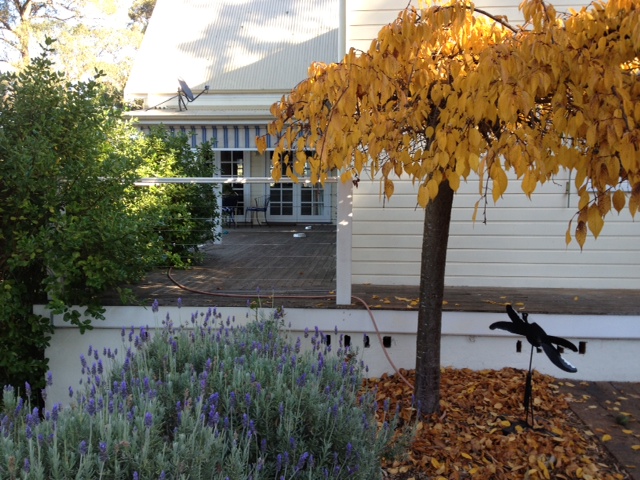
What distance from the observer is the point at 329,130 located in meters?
2.70

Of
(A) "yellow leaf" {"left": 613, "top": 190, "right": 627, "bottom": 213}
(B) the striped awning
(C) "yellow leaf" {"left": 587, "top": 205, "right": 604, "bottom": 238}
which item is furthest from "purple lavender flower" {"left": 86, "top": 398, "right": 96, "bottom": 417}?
(B) the striped awning

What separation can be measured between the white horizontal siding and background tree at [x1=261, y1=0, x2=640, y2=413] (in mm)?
2721

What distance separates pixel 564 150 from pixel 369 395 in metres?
1.38

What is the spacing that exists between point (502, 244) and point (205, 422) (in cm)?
452

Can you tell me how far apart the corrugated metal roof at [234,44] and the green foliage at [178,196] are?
632cm

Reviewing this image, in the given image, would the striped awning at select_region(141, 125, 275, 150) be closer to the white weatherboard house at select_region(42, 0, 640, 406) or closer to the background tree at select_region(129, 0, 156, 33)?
the white weatherboard house at select_region(42, 0, 640, 406)

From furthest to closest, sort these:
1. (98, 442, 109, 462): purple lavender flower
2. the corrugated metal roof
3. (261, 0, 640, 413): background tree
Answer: the corrugated metal roof → (261, 0, 640, 413): background tree → (98, 442, 109, 462): purple lavender flower

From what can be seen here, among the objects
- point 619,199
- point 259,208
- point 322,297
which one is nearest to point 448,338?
point 322,297

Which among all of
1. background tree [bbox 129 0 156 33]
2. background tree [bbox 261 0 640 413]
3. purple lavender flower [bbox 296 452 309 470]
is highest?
background tree [bbox 129 0 156 33]

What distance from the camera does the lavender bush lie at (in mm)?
1833

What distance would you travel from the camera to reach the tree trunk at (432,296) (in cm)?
354

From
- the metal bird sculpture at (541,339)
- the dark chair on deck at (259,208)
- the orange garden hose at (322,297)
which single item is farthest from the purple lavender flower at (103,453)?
the dark chair on deck at (259,208)

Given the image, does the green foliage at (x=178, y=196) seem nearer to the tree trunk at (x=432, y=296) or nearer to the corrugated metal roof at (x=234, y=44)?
the tree trunk at (x=432, y=296)

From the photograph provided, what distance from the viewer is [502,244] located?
6.10 m
